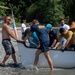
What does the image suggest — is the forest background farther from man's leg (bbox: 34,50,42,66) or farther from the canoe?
man's leg (bbox: 34,50,42,66)

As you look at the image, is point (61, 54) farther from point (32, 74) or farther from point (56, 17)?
point (56, 17)

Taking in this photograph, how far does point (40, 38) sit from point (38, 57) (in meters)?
0.68

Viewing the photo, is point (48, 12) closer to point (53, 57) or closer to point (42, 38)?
point (53, 57)

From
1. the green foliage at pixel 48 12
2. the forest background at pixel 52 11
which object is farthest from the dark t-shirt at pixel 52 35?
the green foliage at pixel 48 12

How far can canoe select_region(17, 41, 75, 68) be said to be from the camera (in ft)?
39.9

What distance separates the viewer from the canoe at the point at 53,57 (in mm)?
12156

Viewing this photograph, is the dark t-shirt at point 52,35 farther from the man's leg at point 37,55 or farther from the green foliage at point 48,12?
the green foliage at point 48,12

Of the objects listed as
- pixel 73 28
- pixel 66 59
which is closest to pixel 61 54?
pixel 66 59

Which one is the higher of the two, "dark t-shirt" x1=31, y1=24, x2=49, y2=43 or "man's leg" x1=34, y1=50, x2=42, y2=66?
"dark t-shirt" x1=31, y1=24, x2=49, y2=43

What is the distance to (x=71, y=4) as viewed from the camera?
193ft

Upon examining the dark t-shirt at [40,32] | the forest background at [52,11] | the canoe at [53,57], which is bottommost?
the forest background at [52,11]

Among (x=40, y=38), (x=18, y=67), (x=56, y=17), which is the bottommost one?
(x=56, y=17)

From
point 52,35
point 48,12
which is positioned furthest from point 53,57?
point 48,12

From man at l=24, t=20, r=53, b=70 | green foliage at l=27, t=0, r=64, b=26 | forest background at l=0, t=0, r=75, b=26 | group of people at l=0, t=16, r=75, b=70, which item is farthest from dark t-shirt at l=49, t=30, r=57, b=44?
green foliage at l=27, t=0, r=64, b=26
